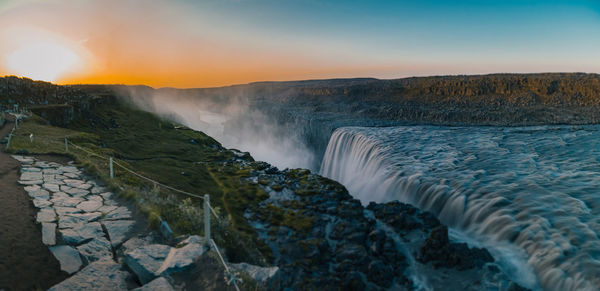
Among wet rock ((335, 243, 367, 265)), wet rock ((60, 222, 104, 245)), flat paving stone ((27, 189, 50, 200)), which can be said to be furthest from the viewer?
wet rock ((335, 243, 367, 265))

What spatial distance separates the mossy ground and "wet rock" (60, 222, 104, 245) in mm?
1409

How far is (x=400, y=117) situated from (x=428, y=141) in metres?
29.7

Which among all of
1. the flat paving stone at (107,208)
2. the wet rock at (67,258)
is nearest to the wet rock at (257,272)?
the wet rock at (67,258)

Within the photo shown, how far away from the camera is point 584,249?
44.1 feet

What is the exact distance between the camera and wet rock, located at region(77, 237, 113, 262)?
7.79 meters

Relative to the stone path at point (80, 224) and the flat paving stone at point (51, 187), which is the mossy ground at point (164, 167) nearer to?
the stone path at point (80, 224)

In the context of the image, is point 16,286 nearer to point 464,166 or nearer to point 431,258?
point 431,258

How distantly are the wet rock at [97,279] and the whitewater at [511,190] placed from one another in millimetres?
14420

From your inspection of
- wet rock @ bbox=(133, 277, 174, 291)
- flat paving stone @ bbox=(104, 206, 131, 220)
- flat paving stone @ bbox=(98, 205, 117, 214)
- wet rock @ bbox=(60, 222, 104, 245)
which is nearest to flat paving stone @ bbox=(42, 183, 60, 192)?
flat paving stone @ bbox=(98, 205, 117, 214)

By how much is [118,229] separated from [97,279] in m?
2.82

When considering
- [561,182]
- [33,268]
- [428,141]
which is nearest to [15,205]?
[33,268]

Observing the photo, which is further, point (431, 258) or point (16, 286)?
point (431, 258)

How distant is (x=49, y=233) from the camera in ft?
28.3

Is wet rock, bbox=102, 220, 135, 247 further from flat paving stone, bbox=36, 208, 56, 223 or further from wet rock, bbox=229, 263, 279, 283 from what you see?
wet rock, bbox=229, 263, 279, 283
